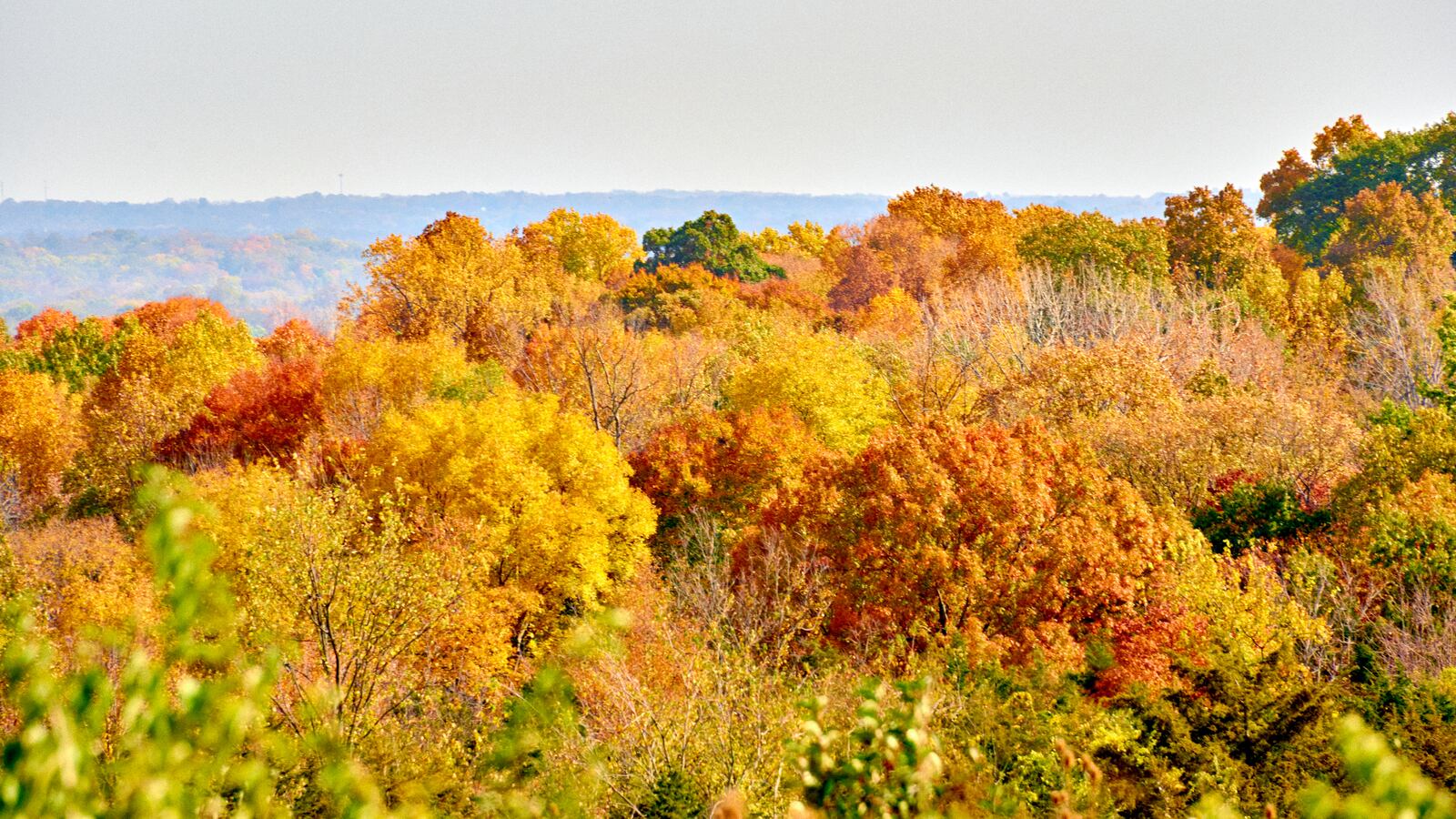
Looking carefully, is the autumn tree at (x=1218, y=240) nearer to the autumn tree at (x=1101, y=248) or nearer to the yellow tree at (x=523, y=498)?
the autumn tree at (x=1101, y=248)

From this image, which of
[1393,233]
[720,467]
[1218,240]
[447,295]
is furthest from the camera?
[1393,233]

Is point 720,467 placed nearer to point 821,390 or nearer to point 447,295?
point 821,390

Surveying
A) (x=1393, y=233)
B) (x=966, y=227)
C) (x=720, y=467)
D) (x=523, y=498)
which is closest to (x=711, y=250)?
(x=966, y=227)

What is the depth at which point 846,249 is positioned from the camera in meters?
79.6

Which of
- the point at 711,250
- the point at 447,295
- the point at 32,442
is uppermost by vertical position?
the point at 711,250

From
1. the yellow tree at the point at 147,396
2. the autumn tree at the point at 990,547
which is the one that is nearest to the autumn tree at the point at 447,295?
the yellow tree at the point at 147,396

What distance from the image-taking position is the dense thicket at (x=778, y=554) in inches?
286

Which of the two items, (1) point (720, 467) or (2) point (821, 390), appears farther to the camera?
(2) point (821, 390)

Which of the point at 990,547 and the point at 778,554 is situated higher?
the point at 990,547

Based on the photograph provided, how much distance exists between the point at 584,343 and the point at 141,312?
55.0 m

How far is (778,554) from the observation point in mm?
24406

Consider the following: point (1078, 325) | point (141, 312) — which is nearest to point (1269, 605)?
point (1078, 325)

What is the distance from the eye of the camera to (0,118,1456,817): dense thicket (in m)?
7.27

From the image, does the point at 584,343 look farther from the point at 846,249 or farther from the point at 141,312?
the point at 141,312
